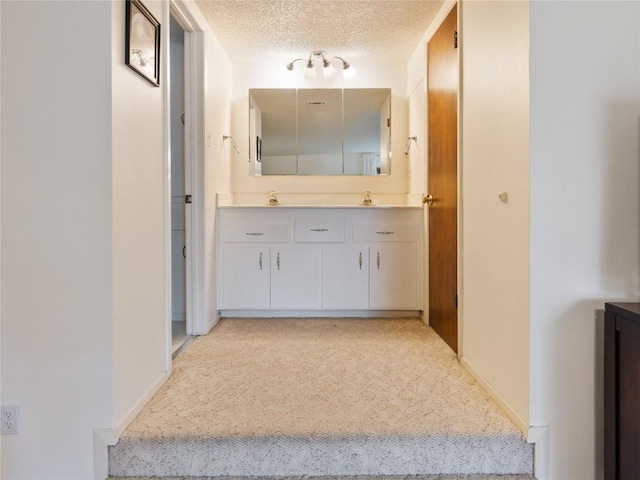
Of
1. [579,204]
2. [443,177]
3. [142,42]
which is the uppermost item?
[142,42]

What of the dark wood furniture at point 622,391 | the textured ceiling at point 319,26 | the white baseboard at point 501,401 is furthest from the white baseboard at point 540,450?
the textured ceiling at point 319,26

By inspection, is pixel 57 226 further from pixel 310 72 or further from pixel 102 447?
pixel 310 72

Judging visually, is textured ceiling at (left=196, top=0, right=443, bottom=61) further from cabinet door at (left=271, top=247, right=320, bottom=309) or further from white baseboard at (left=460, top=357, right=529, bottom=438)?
white baseboard at (left=460, top=357, right=529, bottom=438)

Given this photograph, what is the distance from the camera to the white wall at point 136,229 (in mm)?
1517

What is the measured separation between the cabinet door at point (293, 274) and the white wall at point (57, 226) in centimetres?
177

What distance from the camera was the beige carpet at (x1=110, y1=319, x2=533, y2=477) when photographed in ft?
4.94

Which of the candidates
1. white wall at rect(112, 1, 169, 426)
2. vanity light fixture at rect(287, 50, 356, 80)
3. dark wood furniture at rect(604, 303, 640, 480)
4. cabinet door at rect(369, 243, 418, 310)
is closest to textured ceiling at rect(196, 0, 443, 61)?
vanity light fixture at rect(287, 50, 356, 80)

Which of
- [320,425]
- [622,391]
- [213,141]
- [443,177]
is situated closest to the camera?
[622,391]

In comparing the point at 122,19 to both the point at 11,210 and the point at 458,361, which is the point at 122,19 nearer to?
the point at 11,210

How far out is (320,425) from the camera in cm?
157

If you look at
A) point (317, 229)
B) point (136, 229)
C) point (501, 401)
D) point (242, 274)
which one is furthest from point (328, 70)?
point (501, 401)

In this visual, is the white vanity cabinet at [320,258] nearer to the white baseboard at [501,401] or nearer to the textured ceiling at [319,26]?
the white baseboard at [501,401]

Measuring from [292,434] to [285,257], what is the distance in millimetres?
1785

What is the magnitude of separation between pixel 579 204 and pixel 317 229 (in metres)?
1.95
